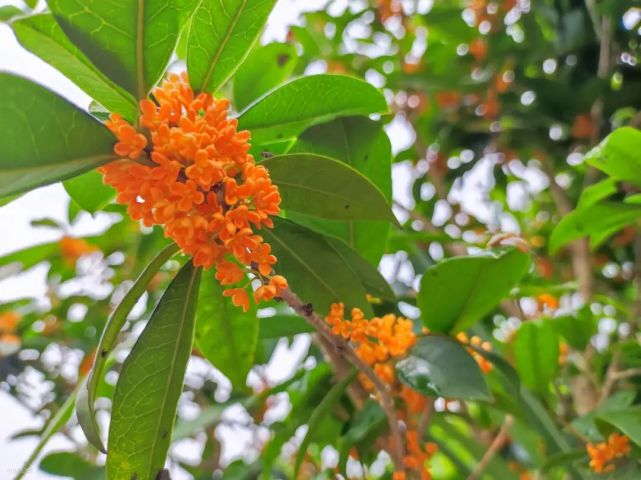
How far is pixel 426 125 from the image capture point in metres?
1.87

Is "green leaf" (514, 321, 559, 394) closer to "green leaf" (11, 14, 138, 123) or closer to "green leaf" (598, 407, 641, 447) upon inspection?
"green leaf" (598, 407, 641, 447)

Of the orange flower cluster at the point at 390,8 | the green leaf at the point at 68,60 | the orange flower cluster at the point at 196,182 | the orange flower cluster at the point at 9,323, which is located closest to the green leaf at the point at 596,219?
the orange flower cluster at the point at 196,182

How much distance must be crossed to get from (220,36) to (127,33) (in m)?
0.11

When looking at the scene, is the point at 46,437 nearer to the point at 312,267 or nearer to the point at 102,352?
the point at 102,352

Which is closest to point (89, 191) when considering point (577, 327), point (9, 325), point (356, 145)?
point (356, 145)

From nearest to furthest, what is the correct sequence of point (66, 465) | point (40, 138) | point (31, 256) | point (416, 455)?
1. point (40, 138)
2. point (416, 455)
3. point (66, 465)
4. point (31, 256)

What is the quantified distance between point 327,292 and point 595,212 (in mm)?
448

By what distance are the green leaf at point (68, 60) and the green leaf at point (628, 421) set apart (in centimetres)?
65

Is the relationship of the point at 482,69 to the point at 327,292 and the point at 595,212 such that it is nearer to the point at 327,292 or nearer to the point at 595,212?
the point at 595,212

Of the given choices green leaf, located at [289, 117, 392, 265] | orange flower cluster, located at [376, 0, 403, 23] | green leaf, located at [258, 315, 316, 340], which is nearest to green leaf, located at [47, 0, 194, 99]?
green leaf, located at [289, 117, 392, 265]

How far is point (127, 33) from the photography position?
546 millimetres

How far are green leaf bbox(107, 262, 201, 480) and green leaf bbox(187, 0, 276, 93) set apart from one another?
0.20 meters

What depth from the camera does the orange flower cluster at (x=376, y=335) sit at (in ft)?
2.18

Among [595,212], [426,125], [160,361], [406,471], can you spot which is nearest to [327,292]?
[160,361]
